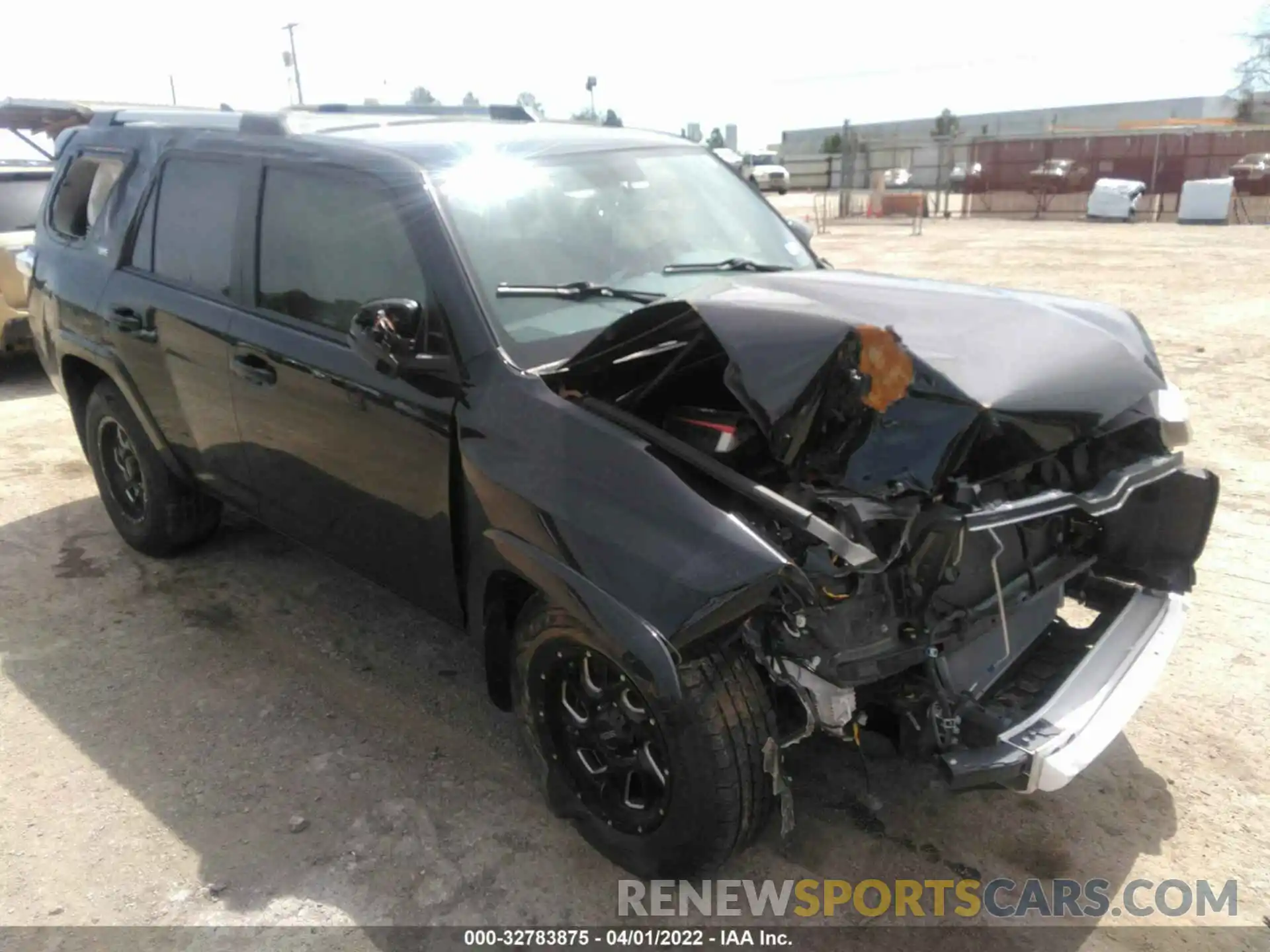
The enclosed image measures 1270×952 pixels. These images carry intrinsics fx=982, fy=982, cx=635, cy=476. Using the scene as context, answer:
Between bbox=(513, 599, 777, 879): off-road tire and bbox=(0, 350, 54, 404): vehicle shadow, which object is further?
bbox=(0, 350, 54, 404): vehicle shadow

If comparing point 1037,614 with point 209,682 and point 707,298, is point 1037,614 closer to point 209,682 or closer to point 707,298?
point 707,298

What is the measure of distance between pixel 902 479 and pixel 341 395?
6.23 ft

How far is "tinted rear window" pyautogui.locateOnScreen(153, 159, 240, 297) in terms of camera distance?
3.87m

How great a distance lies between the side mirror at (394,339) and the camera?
2.84 metres

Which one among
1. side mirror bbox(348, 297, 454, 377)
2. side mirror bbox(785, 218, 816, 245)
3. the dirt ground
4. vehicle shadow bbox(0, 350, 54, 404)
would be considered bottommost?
the dirt ground

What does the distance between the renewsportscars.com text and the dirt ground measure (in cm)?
4

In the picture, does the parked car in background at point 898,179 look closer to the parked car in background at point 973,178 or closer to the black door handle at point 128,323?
the parked car in background at point 973,178

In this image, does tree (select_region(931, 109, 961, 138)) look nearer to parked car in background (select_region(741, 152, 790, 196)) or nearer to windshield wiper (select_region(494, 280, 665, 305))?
parked car in background (select_region(741, 152, 790, 196))

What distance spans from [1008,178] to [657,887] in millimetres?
29992

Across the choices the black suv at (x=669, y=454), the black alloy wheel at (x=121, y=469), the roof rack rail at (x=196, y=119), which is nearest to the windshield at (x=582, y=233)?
the black suv at (x=669, y=454)

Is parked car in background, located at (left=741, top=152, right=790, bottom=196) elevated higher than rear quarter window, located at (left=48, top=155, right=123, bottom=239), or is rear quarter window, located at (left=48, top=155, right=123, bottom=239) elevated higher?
rear quarter window, located at (left=48, top=155, right=123, bottom=239)

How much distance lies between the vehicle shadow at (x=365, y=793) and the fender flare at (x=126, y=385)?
70cm

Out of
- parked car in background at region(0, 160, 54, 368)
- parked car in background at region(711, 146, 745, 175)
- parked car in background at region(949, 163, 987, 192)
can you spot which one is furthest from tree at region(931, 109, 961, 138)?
parked car in background at region(0, 160, 54, 368)

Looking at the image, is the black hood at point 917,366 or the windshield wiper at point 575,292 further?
the windshield wiper at point 575,292
